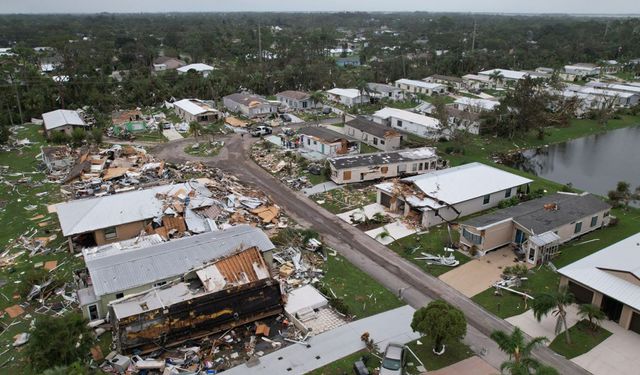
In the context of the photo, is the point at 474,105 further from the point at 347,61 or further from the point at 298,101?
the point at 347,61

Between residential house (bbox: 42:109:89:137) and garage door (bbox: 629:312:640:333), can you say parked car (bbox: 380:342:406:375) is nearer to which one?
garage door (bbox: 629:312:640:333)

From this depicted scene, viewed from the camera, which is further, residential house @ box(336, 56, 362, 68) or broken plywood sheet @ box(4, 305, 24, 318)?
residential house @ box(336, 56, 362, 68)

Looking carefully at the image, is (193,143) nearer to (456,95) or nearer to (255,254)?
(255,254)

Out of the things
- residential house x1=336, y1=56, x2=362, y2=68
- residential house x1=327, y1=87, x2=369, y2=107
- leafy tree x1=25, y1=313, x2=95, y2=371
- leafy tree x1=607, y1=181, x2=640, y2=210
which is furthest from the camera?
residential house x1=336, y1=56, x2=362, y2=68

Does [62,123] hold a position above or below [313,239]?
above

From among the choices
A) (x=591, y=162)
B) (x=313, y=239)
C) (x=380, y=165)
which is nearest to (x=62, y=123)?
(x=380, y=165)

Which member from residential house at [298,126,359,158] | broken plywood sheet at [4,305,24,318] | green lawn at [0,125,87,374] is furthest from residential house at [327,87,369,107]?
broken plywood sheet at [4,305,24,318]
